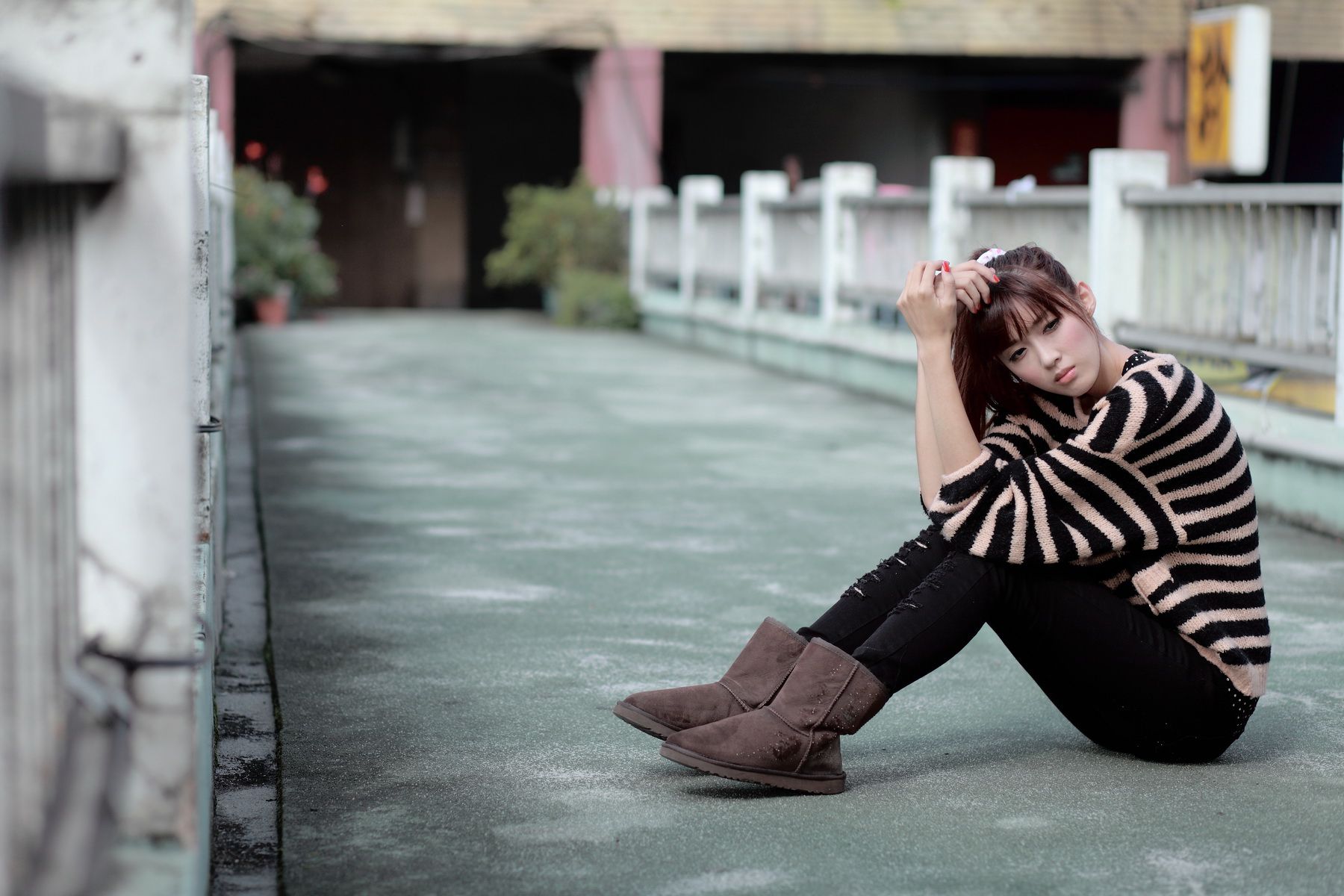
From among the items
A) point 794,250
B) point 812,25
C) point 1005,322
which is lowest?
point 1005,322

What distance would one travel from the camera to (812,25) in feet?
72.1

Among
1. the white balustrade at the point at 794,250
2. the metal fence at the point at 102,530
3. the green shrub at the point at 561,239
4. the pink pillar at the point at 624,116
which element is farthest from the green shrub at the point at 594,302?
the metal fence at the point at 102,530

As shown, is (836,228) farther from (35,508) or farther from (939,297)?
(35,508)

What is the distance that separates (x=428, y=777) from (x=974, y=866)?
1105 millimetres

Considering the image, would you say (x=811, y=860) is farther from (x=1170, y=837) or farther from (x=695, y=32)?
(x=695, y=32)

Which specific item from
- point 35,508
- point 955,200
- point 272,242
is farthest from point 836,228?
point 35,508

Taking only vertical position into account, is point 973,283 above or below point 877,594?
above

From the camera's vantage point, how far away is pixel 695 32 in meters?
21.8

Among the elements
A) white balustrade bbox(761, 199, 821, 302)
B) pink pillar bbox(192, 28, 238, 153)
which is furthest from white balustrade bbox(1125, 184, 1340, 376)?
pink pillar bbox(192, 28, 238, 153)

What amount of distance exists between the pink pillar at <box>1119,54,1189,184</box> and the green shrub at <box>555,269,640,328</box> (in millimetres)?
6728

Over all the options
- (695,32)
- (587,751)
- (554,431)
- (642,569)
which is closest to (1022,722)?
(587,751)

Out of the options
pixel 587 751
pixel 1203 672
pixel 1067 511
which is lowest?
pixel 587 751

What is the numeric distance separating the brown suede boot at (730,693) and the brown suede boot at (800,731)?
0.17 feet

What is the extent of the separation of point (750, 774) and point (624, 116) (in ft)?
62.0
